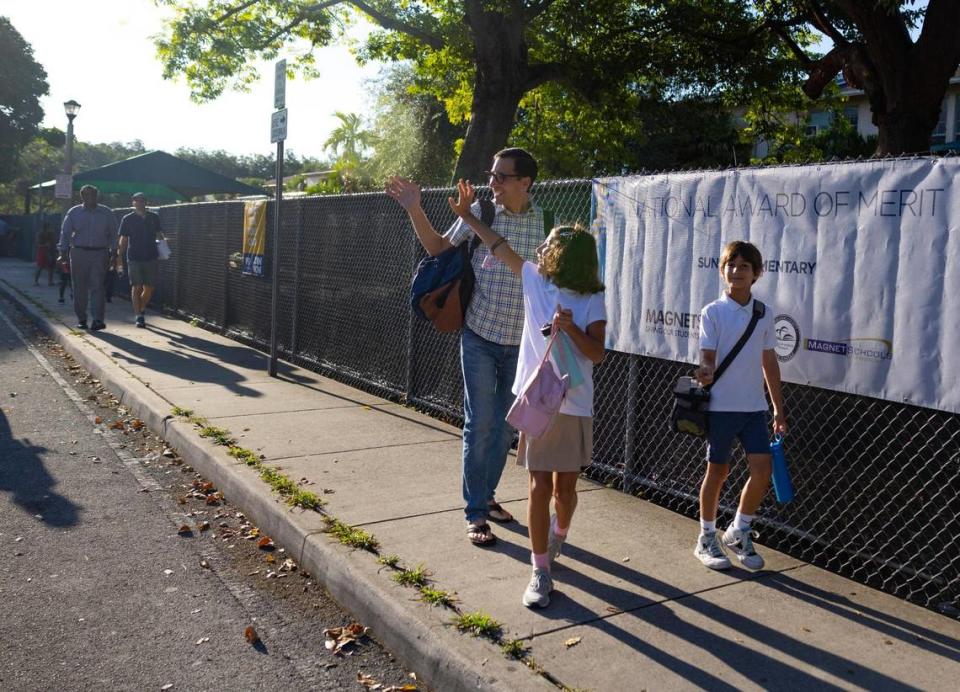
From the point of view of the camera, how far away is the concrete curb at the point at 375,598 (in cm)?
321

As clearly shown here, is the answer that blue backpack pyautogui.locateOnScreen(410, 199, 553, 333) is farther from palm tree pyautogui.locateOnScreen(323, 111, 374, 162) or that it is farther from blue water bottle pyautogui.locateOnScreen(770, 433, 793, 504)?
palm tree pyautogui.locateOnScreen(323, 111, 374, 162)

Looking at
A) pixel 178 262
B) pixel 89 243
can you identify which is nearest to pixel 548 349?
pixel 89 243

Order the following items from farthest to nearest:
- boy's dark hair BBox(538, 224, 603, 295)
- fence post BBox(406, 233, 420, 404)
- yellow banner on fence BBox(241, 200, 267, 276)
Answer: yellow banner on fence BBox(241, 200, 267, 276), fence post BBox(406, 233, 420, 404), boy's dark hair BBox(538, 224, 603, 295)

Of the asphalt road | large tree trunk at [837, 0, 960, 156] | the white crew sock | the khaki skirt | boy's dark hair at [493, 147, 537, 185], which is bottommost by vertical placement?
the asphalt road

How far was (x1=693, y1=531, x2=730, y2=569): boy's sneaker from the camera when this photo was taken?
14.0 feet

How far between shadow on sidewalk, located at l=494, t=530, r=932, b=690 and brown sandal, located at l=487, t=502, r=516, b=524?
549 mm

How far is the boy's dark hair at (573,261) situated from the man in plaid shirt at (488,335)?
2.50 feet

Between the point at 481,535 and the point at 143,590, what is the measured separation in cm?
159

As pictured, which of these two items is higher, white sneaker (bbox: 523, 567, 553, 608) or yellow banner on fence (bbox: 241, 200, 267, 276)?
yellow banner on fence (bbox: 241, 200, 267, 276)

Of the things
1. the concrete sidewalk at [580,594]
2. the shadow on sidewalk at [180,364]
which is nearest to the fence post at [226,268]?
the shadow on sidewalk at [180,364]

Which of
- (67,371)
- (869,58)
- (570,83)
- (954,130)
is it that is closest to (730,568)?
(67,371)

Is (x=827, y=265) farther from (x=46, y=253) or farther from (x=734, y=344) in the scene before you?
(x=46, y=253)

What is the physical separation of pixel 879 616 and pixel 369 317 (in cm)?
576

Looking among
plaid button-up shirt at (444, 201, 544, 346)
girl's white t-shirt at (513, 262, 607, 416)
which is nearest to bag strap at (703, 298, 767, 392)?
girl's white t-shirt at (513, 262, 607, 416)
